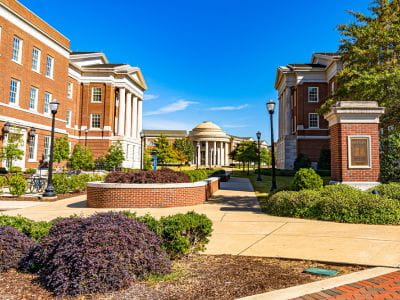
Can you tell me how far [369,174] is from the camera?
37.5 feet

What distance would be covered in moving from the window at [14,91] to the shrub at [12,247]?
27420 millimetres

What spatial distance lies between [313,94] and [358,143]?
39.9 meters

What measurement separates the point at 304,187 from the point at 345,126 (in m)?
2.79

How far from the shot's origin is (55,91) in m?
34.6

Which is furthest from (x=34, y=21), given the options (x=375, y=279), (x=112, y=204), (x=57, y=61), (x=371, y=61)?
(x=375, y=279)

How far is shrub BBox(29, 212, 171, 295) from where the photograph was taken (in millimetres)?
4051

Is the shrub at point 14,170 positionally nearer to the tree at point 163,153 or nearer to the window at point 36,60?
the window at point 36,60

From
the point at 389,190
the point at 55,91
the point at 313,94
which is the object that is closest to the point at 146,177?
the point at 389,190

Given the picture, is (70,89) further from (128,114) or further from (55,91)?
(128,114)

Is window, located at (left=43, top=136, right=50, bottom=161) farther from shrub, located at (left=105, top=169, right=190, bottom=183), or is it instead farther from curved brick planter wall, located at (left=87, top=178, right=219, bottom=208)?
curved brick planter wall, located at (left=87, top=178, right=219, bottom=208)

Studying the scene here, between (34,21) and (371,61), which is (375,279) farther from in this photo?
(34,21)

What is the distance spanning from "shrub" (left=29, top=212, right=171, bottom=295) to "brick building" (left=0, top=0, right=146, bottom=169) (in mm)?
24169

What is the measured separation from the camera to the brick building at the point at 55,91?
2755cm

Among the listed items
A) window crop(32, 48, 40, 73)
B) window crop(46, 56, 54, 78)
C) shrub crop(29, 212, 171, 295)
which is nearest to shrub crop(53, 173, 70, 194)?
shrub crop(29, 212, 171, 295)
